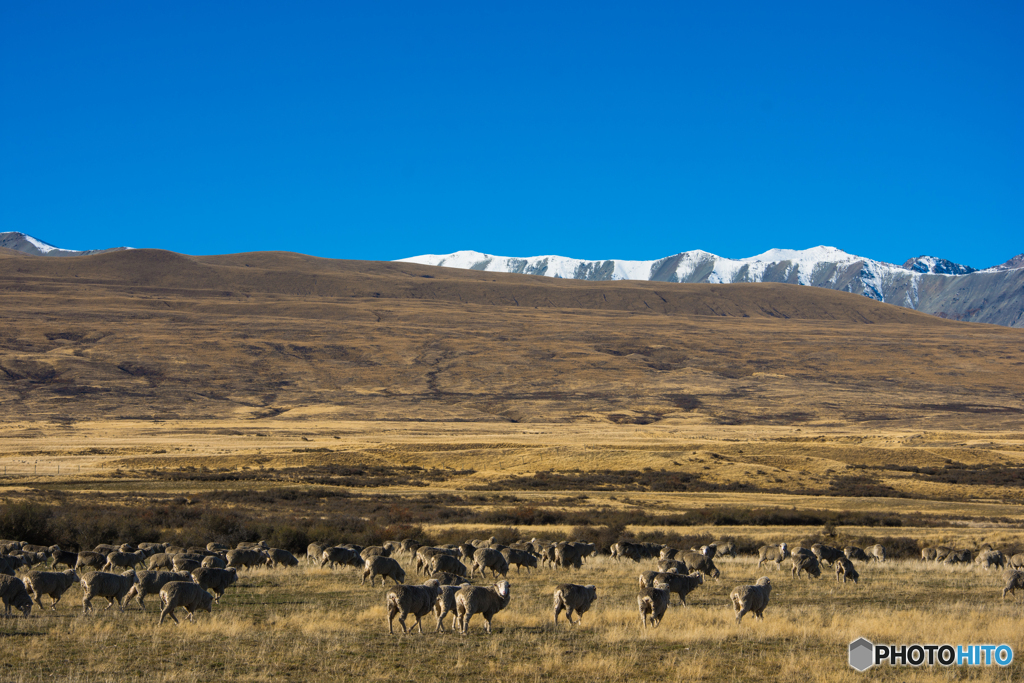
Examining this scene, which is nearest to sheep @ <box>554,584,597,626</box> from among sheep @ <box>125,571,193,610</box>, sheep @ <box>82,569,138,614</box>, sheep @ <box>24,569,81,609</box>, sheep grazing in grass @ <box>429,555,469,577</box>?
sheep grazing in grass @ <box>429,555,469,577</box>

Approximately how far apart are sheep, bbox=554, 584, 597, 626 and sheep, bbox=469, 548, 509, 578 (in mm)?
A: 5761

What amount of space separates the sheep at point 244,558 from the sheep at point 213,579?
141 inches

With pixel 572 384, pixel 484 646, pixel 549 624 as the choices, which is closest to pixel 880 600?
pixel 549 624

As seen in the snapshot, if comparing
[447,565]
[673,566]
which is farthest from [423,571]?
[673,566]

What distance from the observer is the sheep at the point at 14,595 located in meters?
13.8

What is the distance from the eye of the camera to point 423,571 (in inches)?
808

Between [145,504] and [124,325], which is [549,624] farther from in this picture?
[124,325]

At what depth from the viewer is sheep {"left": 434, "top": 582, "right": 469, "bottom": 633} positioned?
45.5 feet

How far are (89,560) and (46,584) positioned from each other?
5023mm

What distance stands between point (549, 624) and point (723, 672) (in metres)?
3.99

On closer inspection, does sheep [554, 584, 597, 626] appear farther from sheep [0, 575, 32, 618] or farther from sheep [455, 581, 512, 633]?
sheep [0, 575, 32, 618]

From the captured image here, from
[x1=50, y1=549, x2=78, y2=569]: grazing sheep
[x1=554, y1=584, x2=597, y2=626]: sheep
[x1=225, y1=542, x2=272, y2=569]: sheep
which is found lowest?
[x1=50, y1=549, x2=78, y2=569]: grazing sheep

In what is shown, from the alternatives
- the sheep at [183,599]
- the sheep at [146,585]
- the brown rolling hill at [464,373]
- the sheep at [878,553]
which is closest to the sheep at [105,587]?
the sheep at [146,585]

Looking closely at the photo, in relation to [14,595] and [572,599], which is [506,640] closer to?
[572,599]
